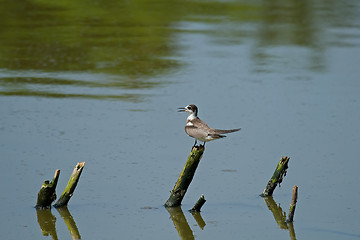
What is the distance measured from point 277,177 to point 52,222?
2.43 metres

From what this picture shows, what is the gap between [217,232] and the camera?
24.6 feet

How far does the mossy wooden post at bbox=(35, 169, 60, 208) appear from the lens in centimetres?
748

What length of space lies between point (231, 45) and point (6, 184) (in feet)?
32.3

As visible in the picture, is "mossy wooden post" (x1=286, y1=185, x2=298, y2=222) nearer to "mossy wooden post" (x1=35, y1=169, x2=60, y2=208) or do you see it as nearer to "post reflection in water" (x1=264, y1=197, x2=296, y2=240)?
"post reflection in water" (x1=264, y1=197, x2=296, y2=240)

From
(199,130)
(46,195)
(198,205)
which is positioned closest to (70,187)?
(46,195)

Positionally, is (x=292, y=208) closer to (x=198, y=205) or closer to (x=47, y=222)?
(x=198, y=205)

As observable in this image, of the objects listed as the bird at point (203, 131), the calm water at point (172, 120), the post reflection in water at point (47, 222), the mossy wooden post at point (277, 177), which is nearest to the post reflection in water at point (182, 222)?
the calm water at point (172, 120)

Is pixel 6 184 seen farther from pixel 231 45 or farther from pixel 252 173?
pixel 231 45

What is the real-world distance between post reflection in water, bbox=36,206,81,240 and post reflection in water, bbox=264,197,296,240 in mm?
2086

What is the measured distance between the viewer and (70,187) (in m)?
7.61

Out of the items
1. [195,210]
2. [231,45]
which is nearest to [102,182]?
[195,210]

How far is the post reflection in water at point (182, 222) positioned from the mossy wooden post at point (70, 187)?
3.43 feet

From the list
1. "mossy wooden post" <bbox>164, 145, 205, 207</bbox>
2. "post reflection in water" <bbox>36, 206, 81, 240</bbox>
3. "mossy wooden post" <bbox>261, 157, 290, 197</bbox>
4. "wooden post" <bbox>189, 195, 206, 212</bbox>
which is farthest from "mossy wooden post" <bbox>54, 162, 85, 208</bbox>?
"mossy wooden post" <bbox>261, 157, 290, 197</bbox>

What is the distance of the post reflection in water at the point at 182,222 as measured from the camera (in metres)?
7.50
